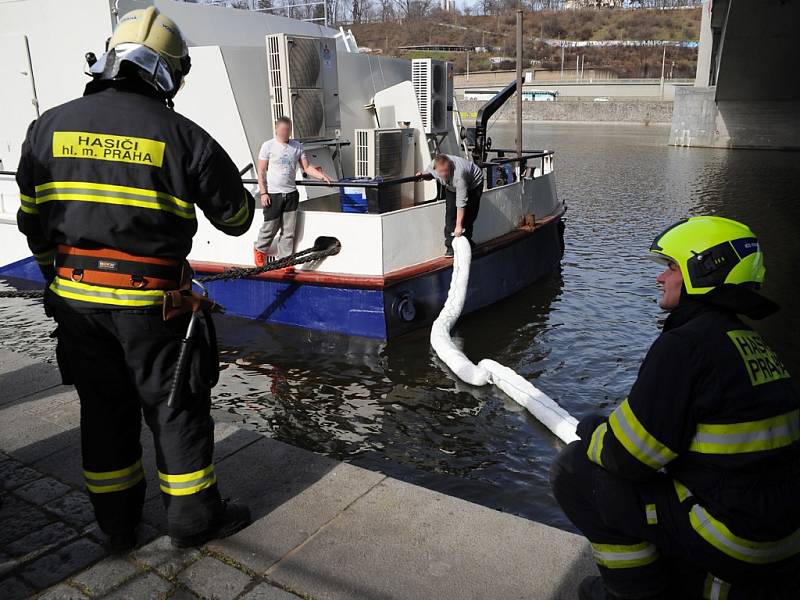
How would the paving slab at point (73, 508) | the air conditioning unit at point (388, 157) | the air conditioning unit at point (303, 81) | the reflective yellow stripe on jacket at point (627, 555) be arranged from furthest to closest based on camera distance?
1. the air conditioning unit at point (388, 157)
2. the air conditioning unit at point (303, 81)
3. the paving slab at point (73, 508)
4. the reflective yellow stripe on jacket at point (627, 555)

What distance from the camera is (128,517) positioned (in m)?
2.73

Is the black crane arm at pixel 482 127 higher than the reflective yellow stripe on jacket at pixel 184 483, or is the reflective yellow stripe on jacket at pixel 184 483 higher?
the black crane arm at pixel 482 127

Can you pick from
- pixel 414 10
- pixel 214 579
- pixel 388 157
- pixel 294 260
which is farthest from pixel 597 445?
pixel 414 10

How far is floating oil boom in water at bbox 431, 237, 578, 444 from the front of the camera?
5202mm

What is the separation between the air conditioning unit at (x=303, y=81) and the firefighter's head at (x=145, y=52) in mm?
4785

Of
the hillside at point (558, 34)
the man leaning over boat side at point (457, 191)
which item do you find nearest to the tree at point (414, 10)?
the hillside at point (558, 34)

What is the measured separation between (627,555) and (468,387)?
155 inches

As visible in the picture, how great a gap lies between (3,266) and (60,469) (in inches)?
286

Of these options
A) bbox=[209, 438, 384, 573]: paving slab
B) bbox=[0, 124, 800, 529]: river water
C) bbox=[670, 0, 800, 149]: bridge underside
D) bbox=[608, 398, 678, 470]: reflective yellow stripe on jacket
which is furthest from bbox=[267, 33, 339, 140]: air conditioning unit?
bbox=[670, 0, 800, 149]: bridge underside

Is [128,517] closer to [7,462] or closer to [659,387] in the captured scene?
[7,462]

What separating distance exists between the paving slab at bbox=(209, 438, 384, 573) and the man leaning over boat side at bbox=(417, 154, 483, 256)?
4.02 m

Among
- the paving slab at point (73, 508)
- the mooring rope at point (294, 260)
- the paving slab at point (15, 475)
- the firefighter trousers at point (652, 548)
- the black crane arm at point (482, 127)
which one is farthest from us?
the black crane arm at point (482, 127)

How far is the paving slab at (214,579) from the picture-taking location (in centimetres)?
247

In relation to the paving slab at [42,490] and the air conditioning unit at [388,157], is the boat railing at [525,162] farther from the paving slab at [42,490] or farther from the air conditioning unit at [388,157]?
the paving slab at [42,490]
